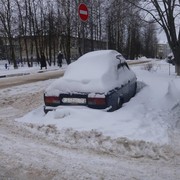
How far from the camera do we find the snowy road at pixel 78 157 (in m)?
4.95

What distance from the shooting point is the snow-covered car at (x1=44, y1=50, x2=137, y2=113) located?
7777 mm

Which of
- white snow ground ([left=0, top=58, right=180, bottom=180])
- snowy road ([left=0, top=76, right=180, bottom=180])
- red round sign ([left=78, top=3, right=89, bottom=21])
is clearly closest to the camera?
snowy road ([left=0, top=76, right=180, bottom=180])

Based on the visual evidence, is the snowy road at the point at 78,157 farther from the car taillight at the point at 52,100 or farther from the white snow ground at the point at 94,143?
the car taillight at the point at 52,100

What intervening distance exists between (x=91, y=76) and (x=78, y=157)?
311cm

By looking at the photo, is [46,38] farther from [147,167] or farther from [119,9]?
[147,167]

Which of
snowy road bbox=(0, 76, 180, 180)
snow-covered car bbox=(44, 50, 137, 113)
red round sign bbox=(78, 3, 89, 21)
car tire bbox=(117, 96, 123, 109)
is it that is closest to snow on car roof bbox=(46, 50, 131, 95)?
snow-covered car bbox=(44, 50, 137, 113)

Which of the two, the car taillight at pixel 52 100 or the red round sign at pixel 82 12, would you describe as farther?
the red round sign at pixel 82 12

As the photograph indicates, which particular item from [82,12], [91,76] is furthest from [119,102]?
[82,12]

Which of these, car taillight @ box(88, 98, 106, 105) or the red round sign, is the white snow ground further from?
the red round sign

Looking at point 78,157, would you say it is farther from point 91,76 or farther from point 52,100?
point 91,76

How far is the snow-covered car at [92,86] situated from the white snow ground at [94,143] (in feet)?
0.82

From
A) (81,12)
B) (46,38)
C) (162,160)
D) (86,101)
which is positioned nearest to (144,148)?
(162,160)

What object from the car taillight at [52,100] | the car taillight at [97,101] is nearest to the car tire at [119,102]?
the car taillight at [97,101]

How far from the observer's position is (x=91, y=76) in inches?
333
